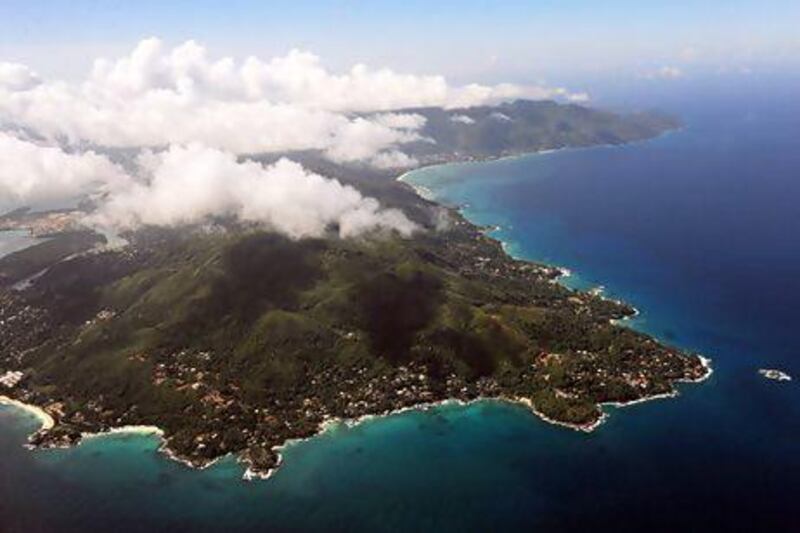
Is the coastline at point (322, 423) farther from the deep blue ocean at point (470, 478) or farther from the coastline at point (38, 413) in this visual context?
the deep blue ocean at point (470, 478)

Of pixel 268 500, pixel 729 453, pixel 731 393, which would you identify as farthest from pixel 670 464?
pixel 268 500

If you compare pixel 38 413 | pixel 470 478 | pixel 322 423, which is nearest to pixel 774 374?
pixel 470 478

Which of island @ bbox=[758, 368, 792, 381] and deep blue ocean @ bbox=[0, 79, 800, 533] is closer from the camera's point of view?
deep blue ocean @ bbox=[0, 79, 800, 533]

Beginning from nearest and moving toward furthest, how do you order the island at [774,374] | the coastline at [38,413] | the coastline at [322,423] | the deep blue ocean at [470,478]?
the deep blue ocean at [470,478]
the coastline at [322,423]
the coastline at [38,413]
the island at [774,374]

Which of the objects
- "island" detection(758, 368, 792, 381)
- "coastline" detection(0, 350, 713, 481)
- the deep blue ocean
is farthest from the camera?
"island" detection(758, 368, 792, 381)

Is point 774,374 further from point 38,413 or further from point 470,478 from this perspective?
point 38,413

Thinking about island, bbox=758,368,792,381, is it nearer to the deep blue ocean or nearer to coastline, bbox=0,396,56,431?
the deep blue ocean

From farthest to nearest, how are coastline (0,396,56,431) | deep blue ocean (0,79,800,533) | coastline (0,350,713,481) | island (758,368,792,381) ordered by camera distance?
island (758,368,792,381), coastline (0,396,56,431), coastline (0,350,713,481), deep blue ocean (0,79,800,533)

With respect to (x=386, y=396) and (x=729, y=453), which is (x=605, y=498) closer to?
(x=729, y=453)

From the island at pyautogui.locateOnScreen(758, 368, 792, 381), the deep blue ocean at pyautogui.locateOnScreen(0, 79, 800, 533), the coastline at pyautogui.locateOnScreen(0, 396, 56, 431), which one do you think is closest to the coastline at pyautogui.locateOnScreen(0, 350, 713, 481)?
the coastline at pyautogui.locateOnScreen(0, 396, 56, 431)

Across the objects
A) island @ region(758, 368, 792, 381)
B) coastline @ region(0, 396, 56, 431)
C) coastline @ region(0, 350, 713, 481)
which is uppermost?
island @ region(758, 368, 792, 381)

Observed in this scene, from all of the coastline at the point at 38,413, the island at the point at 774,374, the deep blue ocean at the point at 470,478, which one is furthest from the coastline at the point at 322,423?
the island at the point at 774,374
